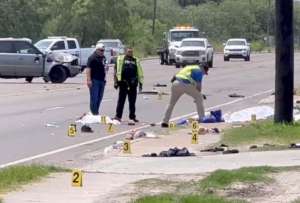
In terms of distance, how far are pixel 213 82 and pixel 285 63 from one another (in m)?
23.6

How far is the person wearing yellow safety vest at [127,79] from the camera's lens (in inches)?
912

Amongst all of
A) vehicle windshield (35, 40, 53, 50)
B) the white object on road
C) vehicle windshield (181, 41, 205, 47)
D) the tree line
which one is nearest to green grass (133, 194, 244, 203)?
the white object on road

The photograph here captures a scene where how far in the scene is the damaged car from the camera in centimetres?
4184

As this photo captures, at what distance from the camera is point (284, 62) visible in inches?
794

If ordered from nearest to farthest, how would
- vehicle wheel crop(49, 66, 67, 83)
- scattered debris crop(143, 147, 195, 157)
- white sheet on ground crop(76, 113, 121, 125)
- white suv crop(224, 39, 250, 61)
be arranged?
scattered debris crop(143, 147, 195, 157) → white sheet on ground crop(76, 113, 121, 125) → vehicle wheel crop(49, 66, 67, 83) → white suv crop(224, 39, 250, 61)

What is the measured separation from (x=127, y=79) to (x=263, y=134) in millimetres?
5696

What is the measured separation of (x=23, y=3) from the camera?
273 feet

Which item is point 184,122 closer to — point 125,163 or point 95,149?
point 95,149

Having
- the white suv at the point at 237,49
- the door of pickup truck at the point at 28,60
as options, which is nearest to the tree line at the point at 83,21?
the white suv at the point at 237,49

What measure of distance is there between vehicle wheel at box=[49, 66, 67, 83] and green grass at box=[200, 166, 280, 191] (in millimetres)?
29526

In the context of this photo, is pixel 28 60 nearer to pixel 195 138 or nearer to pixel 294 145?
pixel 195 138

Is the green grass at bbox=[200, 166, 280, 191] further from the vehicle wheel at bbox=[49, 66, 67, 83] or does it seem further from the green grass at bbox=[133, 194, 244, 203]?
the vehicle wheel at bbox=[49, 66, 67, 83]

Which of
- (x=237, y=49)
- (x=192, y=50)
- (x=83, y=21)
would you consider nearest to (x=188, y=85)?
(x=192, y=50)

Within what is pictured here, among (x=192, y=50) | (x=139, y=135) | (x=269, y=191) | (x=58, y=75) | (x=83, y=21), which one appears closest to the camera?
(x=269, y=191)
